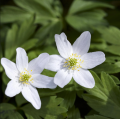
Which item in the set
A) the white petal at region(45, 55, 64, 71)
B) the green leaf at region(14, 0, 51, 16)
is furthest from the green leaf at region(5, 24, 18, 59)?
the white petal at region(45, 55, 64, 71)

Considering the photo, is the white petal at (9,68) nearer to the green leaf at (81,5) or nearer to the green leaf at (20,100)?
the green leaf at (20,100)

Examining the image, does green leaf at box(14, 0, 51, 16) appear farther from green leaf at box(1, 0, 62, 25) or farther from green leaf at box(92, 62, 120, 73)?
green leaf at box(92, 62, 120, 73)

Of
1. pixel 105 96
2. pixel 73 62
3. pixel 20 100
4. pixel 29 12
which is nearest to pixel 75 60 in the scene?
pixel 73 62

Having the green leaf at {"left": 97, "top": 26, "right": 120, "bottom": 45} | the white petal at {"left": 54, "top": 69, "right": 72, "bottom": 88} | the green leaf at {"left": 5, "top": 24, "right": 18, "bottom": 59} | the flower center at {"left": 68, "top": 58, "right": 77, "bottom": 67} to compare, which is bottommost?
the green leaf at {"left": 5, "top": 24, "right": 18, "bottom": 59}

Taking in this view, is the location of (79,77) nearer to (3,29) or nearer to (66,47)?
(66,47)

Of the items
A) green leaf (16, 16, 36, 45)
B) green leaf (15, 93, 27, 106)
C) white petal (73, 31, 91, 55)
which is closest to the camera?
white petal (73, 31, 91, 55)

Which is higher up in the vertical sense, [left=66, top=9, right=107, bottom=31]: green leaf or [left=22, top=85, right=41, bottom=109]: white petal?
[left=66, top=9, right=107, bottom=31]: green leaf
